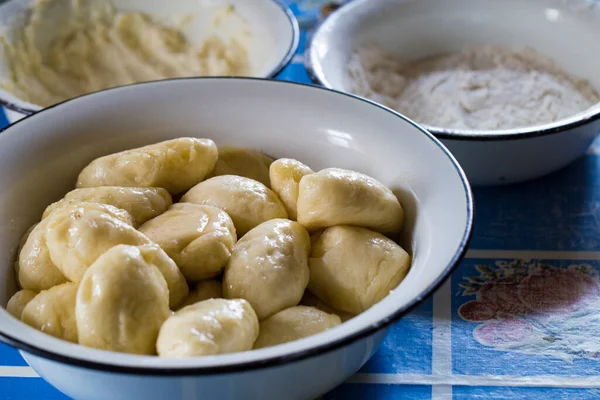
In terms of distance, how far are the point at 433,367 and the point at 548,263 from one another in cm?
20

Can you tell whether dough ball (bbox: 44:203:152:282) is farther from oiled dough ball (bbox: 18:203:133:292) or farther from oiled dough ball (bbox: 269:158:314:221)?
oiled dough ball (bbox: 269:158:314:221)

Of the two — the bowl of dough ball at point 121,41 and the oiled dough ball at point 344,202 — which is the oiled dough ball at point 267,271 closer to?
the oiled dough ball at point 344,202

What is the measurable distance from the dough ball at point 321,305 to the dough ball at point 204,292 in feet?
0.23

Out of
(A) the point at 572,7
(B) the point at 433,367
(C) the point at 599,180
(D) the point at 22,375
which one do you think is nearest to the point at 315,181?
(B) the point at 433,367

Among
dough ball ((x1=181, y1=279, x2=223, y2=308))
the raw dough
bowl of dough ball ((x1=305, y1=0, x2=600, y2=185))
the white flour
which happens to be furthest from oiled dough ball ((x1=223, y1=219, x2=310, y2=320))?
the raw dough

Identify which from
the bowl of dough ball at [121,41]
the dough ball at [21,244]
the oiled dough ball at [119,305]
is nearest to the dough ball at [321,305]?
the oiled dough ball at [119,305]

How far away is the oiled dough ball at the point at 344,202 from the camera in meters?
0.60

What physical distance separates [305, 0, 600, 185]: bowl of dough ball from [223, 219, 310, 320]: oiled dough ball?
0.97 ft

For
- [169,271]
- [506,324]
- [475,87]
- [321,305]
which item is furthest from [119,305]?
[475,87]

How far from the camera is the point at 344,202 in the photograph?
1.96 feet

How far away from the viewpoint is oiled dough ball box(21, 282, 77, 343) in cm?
52

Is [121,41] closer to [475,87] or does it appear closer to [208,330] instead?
[475,87]

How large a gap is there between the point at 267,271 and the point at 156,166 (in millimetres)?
170

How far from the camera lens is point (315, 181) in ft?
1.98
